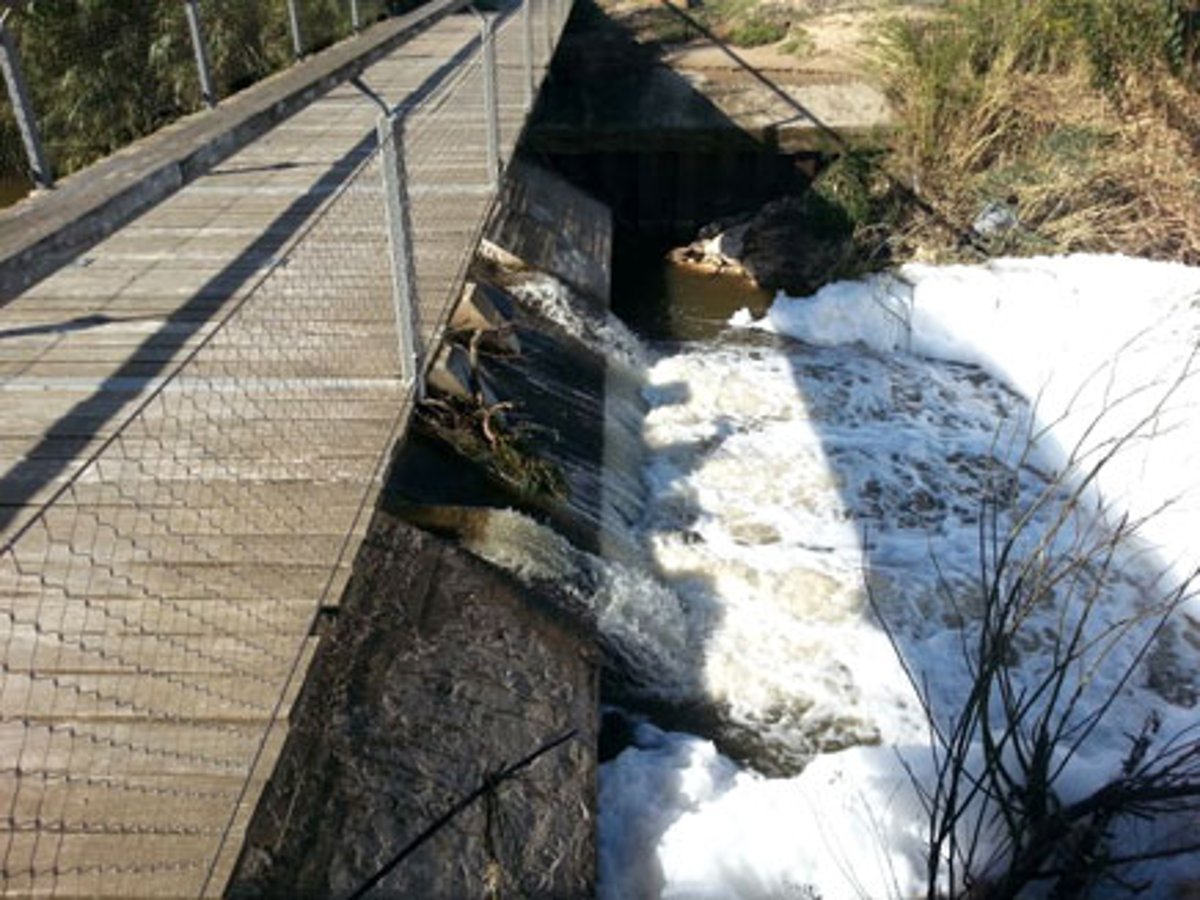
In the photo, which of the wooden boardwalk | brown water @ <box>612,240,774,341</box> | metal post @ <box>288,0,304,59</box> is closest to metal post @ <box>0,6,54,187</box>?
the wooden boardwalk

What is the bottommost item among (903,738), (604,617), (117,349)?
(903,738)

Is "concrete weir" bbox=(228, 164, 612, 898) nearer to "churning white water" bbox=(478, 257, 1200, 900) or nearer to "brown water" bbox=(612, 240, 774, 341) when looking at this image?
"churning white water" bbox=(478, 257, 1200, 900)

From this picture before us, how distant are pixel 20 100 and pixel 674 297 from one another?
684 centimetres

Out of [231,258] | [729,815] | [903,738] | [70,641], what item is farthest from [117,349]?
[903,738]

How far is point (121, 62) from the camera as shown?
8.88 meters

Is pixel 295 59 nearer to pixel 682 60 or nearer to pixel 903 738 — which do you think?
pixel 682 60

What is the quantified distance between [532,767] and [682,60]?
35.0 ft

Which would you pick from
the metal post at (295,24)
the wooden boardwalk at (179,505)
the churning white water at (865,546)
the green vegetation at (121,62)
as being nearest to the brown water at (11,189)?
the green vegetation at (121,62)

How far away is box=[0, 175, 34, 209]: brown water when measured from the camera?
10.1 meters

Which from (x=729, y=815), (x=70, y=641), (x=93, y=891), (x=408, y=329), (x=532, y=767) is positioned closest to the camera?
(x=93, y=891)

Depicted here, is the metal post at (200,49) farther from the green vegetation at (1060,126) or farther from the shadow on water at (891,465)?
the green vegetation at (1060,126)

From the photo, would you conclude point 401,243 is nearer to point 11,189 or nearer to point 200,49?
point 200,49

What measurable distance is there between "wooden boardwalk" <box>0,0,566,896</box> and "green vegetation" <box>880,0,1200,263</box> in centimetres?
706

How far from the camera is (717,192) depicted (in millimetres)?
12000
